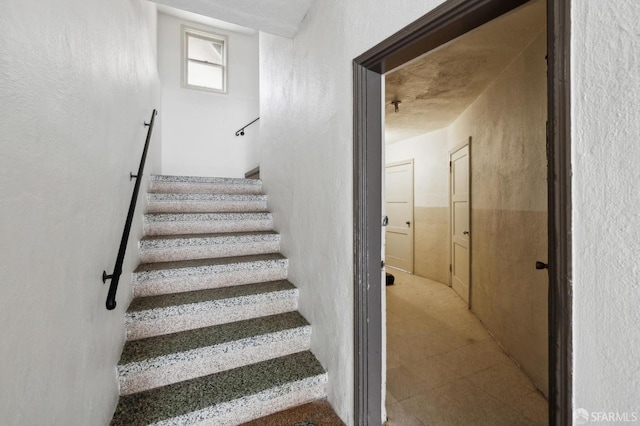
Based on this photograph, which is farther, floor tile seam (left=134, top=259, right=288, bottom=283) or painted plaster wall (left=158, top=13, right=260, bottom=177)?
painted plaster wall (left=158, top=13, right=260, bottom=177)

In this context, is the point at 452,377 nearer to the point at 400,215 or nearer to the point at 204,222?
the point at 204,222

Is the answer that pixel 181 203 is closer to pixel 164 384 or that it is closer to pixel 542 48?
pixel 164 384

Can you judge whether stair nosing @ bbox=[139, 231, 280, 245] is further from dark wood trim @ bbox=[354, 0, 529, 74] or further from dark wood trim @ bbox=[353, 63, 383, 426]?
dark wood trim @ bbox=[354, 0, 529, 74]

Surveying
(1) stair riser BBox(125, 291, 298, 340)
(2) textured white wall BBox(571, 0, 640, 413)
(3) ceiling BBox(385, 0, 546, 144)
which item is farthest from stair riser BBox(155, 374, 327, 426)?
(3) ceiling BBox(385, 0, 546, 144)

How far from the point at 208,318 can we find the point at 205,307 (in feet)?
0.27

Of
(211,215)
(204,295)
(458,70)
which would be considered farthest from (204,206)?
Result: (458,70)

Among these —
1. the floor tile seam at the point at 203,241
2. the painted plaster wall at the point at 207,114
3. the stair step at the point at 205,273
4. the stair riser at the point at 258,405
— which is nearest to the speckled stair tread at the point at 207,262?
the stair step at the point at 205,273

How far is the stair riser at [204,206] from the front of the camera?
2625 millimetres

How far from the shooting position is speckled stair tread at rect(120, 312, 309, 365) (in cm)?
151

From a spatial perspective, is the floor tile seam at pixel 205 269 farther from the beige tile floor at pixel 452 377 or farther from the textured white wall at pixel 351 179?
the beige tile floor at pixel 452 377

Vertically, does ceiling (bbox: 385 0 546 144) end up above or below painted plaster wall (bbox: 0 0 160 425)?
above

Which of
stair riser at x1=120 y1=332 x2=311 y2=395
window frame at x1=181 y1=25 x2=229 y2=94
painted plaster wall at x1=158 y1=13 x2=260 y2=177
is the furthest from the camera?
window frame at x1=181 y1=25 x2=229 y2=94

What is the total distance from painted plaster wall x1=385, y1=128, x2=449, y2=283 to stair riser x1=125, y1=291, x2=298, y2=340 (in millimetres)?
3057

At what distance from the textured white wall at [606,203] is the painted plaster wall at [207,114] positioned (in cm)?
473
